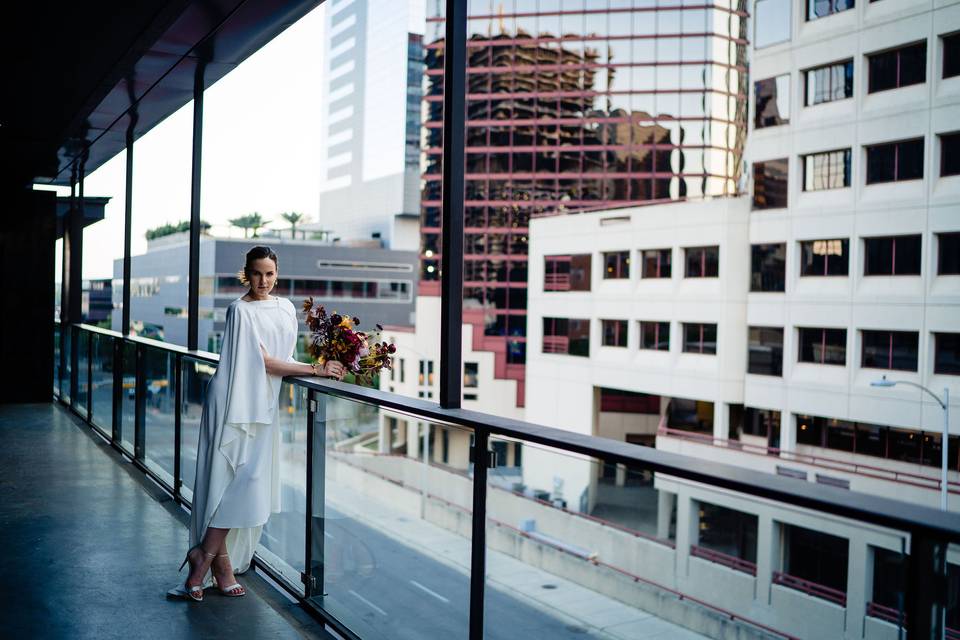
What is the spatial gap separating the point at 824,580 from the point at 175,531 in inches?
130

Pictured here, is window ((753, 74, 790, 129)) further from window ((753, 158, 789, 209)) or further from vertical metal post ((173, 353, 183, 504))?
vertical metal post ((173, 353, 183, 504))

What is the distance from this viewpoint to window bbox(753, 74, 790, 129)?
A: 97.7ft

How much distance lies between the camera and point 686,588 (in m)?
1.60

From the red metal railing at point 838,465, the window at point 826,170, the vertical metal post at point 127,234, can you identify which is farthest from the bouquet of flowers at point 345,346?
the window at point 826,170

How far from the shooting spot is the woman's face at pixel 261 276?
2.85m

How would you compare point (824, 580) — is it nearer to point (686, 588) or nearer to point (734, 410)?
Result: point (686, 588)

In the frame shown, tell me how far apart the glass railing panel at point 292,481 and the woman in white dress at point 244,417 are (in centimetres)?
5

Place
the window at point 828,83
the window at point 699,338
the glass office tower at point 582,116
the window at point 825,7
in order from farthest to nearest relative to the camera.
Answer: the glass office tower at point 582,116, the window at point 699,338, the window at point 828,83, the window at point 825,7

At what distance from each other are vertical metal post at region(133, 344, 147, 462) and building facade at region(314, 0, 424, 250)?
6844cm

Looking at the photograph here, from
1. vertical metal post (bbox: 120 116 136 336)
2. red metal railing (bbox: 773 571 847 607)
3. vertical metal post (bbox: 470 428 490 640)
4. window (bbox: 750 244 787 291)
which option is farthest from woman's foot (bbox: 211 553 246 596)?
window (bbox: 750 244 787 291)

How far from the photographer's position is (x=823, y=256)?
94.9 ft

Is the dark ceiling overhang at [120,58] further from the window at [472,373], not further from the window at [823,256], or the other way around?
the window at [472,373]

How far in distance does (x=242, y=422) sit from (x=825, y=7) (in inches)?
1220

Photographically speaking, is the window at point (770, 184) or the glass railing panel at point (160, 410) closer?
the glass railing panel at point (160, 410)
